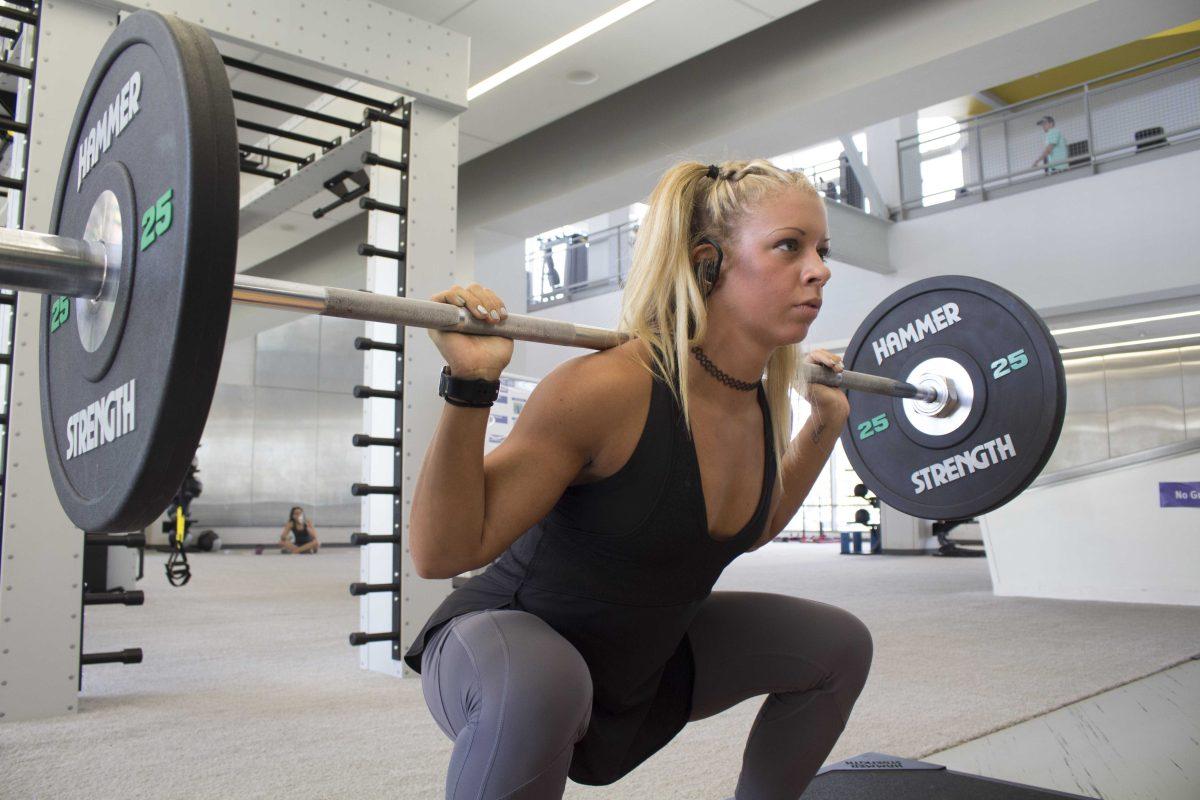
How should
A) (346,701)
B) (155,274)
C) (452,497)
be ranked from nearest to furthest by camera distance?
1. (155,274)
2. (452,497)
3. (346,701)

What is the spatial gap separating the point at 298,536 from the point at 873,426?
388 inches

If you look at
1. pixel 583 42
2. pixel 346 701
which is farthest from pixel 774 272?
pixel 583 42

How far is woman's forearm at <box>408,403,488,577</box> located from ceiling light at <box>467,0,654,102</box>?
292 centimetres

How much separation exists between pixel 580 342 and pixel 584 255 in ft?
30.2

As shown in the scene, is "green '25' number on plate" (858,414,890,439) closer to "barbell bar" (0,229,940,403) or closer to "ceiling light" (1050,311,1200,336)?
"barbell bar" (0,229,940,403)

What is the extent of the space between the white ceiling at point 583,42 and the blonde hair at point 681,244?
8.15 ft

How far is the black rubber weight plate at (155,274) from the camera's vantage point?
710mm

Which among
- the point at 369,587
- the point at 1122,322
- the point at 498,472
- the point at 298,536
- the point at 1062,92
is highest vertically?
the point at 1062,92

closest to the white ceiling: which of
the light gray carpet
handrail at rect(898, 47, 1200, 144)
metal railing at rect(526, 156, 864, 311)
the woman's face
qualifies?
the light gray carpet

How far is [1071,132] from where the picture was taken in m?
6.98

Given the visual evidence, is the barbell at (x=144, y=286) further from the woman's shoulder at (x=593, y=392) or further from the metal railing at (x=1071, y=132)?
the metal railing at (x=1071, y=132)

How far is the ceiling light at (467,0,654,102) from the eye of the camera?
11.4ft

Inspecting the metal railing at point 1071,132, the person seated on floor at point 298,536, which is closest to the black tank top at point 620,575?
the metal railing at point 1071,132

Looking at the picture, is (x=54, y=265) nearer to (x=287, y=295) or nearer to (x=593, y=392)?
(x=287, y=295)
